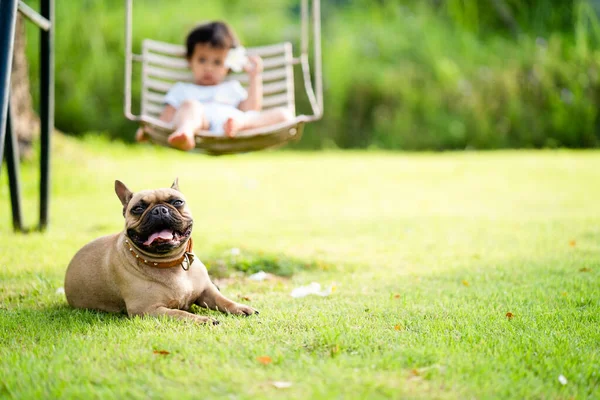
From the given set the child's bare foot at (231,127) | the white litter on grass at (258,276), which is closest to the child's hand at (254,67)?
the child's bare foot at (231,127)

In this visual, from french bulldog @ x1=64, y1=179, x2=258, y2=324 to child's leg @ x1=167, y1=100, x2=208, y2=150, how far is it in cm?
92

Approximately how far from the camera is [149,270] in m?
3.41

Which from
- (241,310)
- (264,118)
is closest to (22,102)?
(264,118)

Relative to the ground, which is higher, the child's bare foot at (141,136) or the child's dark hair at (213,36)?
the child's dark hair at (213,36)

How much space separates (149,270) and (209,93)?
269cm

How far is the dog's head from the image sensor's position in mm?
3240

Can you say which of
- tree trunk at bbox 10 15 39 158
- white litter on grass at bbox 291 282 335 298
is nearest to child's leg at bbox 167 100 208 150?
white litter on grass at bbox 291 282 335 298

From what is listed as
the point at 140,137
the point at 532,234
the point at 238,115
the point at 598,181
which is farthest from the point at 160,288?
the point at 598,181

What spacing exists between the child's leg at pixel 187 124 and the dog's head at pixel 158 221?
106cm

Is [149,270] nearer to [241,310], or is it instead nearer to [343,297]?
[241,310]

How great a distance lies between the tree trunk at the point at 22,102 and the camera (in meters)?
7.57

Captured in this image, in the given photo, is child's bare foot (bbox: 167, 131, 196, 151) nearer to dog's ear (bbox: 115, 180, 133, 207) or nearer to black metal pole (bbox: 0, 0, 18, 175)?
dog's ear (bbox: 115, 180, 133, 207)

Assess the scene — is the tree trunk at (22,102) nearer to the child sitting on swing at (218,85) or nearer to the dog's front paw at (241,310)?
the child sitting on swing at (218,85)

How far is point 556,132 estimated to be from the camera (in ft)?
39.2
